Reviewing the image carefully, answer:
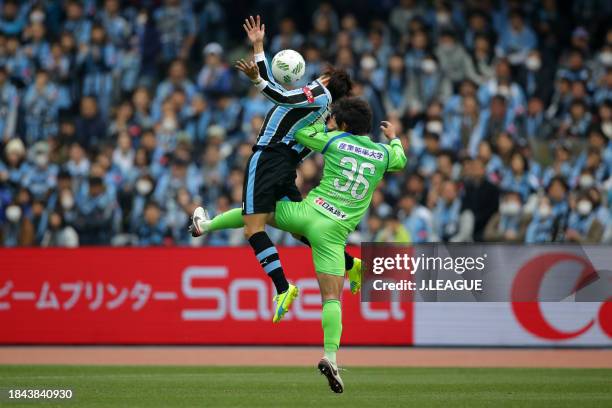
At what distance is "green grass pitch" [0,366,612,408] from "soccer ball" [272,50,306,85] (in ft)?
10.0

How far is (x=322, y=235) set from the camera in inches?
464

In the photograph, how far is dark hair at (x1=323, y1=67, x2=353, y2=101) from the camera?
41.2ft

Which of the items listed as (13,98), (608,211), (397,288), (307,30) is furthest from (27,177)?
(608,211)

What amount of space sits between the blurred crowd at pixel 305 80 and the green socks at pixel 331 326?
7471 millimetres

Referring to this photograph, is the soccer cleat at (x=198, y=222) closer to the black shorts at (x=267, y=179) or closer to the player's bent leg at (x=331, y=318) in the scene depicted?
the black shorts at (x=267, y=179)

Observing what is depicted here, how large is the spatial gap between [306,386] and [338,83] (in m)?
3.03

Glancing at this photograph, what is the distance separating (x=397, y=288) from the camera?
665 inches

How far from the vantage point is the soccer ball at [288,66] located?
12.4 meters

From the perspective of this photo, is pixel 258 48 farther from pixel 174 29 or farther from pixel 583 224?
pixel 174 29

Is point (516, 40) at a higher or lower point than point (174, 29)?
higher

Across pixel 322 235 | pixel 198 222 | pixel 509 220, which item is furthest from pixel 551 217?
pixel 322 235

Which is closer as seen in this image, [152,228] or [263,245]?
[263,245]

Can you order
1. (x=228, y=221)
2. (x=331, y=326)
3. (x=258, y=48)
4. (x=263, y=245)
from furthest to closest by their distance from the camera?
1. (x=228, y=221)
2. (x=263, y=245)
3. (x=258, y=48)
4. (x=331, y=326)

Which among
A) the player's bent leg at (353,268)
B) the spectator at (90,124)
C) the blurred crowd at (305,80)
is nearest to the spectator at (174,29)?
the blurred crowd at (305,80)
